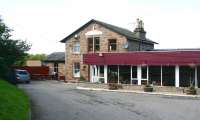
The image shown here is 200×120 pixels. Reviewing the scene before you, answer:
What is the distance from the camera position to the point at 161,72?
36.2 m

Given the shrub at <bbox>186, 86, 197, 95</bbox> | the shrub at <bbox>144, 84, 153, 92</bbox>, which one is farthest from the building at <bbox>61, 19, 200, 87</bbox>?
the shrub at <bbox>186, 86, 197, 95</bbox>

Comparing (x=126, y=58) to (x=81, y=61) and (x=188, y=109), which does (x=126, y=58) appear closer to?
(x=81, y=61)

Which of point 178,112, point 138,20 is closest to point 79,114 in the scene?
point 178,112

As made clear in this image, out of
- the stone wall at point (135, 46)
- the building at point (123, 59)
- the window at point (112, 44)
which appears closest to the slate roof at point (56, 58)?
the building at point (123, 59)

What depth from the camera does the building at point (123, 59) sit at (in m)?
34.9

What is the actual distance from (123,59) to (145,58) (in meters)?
2.61

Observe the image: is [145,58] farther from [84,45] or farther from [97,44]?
[84,45]

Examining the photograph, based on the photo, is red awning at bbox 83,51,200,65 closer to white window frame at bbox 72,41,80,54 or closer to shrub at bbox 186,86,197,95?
shrub at bbox 186,86,197,95

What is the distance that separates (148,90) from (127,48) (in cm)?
916

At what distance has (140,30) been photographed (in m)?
46.8

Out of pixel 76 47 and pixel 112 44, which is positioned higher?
pixel 112 44

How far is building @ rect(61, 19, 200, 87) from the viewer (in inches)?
1373

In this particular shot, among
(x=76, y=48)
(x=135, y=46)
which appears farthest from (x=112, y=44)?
(x=76, y=48)

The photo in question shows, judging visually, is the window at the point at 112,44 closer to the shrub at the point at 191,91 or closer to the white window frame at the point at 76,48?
the white window frame at the point at 76,48
